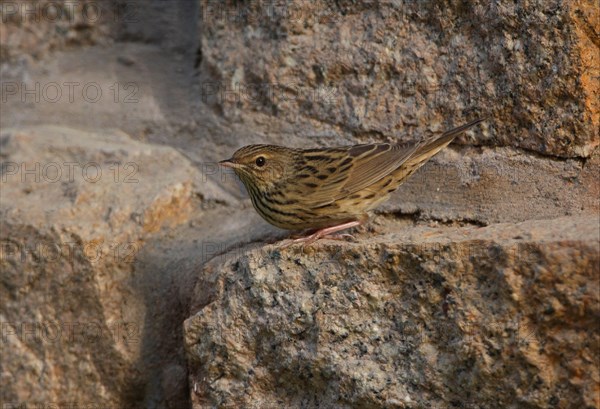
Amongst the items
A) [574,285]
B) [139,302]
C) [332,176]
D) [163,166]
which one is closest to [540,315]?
[574,285]

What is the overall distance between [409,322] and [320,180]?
1491 millimetres

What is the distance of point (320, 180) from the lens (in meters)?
5.32

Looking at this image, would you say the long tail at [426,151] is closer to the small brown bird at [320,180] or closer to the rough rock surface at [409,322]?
the small brown bird at [320,180]

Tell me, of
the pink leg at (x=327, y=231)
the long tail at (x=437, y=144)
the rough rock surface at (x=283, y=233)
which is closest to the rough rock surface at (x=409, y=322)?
the rough rock surface at (x=283, y=233)

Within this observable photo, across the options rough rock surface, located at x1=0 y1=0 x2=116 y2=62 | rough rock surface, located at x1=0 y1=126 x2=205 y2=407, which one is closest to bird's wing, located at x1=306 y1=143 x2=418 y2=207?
rough rock surface, located at x1=0 y1=126 x2=205 y2=407

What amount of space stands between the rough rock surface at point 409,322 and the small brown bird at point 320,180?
1.72 feet

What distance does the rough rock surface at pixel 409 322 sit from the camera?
3680mm

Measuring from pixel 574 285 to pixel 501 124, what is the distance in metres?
1.34

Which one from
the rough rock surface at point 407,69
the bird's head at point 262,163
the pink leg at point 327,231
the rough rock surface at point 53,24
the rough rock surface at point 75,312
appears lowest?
the rough rock surface at point 75,312

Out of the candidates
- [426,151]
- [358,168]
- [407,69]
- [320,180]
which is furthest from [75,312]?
[407,69]

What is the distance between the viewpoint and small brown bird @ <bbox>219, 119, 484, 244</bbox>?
16.6 feet

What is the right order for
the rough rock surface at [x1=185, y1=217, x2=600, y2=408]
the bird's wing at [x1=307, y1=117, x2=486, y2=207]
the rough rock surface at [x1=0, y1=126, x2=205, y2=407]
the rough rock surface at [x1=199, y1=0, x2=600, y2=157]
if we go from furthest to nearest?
the rough rock surface at [x1=0, y1=126, x2=205, y2=407]
the bird's wing at [x1=307, y1=117, x2=486, y2=207]
the rough rock surface at [x1=199, y1=0, x2=600, y2=157]
the rough rock surface at [x1=185, y1=217, x2=600, y2=408]

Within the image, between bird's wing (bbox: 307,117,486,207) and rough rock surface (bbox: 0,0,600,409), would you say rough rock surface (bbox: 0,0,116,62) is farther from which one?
bird's wing (bbox: 307,117,486,207)

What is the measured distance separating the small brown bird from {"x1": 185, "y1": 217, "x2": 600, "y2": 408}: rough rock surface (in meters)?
0.52
